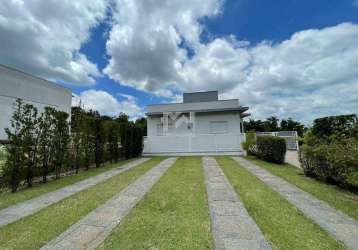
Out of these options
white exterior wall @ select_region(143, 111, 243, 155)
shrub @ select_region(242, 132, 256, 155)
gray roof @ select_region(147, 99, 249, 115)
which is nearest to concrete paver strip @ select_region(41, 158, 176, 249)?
shrub @ select_region(242, 132, 256, 155)

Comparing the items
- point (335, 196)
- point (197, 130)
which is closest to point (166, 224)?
point (335, 196)

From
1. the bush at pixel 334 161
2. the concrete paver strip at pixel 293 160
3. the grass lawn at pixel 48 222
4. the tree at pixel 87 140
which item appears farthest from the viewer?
the concrete paver strip at pixel 293 160

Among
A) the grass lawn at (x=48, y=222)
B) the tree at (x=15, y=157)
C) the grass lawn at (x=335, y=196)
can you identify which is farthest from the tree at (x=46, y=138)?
the grass lawn at (x=335, y=196)

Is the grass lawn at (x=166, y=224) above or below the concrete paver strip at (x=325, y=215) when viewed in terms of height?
above

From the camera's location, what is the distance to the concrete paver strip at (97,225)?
2.14m

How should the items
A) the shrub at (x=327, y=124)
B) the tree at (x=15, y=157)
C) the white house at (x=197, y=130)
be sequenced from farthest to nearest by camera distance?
the white house at (x=197, y=130)
the shrub at (x=327, y=124)
the tree at (x=15, y=157)

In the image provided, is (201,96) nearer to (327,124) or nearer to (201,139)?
(201,139)

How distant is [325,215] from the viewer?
2.95m

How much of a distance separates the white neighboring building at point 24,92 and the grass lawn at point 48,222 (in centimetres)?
1108

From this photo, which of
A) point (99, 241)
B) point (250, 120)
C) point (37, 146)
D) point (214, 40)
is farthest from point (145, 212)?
point (250, 120)

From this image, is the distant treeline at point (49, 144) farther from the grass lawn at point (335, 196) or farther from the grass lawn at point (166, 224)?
the grass lawn at point (335, 196)

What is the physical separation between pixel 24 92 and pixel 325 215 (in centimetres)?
1801

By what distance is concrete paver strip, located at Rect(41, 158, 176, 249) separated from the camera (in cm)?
214

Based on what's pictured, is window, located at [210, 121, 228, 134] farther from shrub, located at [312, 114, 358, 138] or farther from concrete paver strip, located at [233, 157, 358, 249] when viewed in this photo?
concrete paver strip, located at [233, 157, 358, 249]
